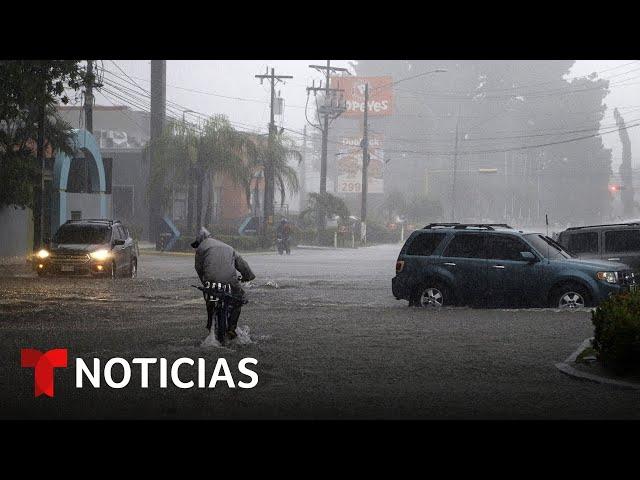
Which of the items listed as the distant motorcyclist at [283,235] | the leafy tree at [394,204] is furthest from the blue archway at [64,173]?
the leafy tree at [394,204]

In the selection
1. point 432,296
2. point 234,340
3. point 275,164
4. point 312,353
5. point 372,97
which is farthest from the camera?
point 372,97

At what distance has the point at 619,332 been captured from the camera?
1348cm

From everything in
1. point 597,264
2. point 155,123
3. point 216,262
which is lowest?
point 597,264

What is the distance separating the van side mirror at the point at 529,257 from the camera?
21663mm

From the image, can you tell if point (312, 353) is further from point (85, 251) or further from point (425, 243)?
point (85, 251)

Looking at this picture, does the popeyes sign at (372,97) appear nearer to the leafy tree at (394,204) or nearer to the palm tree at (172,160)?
the leafy tree at (394,204)

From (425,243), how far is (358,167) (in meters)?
23.5

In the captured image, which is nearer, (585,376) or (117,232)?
(585,376)

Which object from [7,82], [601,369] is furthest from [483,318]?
[7,82]

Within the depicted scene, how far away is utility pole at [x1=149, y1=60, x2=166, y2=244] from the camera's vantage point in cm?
4962

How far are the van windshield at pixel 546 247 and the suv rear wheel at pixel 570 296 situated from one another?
668 millimetres

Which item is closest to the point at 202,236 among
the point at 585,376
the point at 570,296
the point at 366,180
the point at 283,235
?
the point at 585,376
